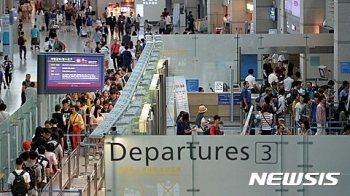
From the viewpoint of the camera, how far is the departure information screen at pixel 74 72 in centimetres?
2016

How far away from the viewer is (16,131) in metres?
18.1

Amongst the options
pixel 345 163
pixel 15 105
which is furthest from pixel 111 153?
pixel 15 105

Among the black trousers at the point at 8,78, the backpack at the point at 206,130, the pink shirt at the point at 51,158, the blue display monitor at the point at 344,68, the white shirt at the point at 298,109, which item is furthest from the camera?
the black trousers at the point at 8,78

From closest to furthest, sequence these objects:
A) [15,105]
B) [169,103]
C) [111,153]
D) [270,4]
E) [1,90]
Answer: [111,153] → [169,103] → [15,105] → [1,90] → [270,4]

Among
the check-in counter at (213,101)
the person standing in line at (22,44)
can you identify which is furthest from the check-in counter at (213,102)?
the person standing in line at (22,44)

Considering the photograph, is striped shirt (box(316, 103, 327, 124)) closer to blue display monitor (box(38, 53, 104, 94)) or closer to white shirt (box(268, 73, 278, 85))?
blue display monitor (box(38, 53, 104, 94))

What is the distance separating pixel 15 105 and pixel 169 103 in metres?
9.54

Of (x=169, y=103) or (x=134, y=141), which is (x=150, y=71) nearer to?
(x=169, y=103)

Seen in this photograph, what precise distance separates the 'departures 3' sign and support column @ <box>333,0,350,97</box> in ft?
49.8

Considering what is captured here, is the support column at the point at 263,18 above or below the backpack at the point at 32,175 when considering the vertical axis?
above

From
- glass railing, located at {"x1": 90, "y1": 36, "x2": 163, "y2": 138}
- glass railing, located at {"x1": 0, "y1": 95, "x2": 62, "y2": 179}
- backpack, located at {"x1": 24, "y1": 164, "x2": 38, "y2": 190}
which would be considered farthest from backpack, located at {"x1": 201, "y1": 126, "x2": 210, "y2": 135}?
backpack, located at {"x1": 24, "y1": 164, "x2": 38, "y2": 190}

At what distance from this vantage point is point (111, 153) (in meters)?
11.1

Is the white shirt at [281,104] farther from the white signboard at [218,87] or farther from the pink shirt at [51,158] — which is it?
the pink shirt at [51,158]

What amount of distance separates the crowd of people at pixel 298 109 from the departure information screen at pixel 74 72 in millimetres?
3259
